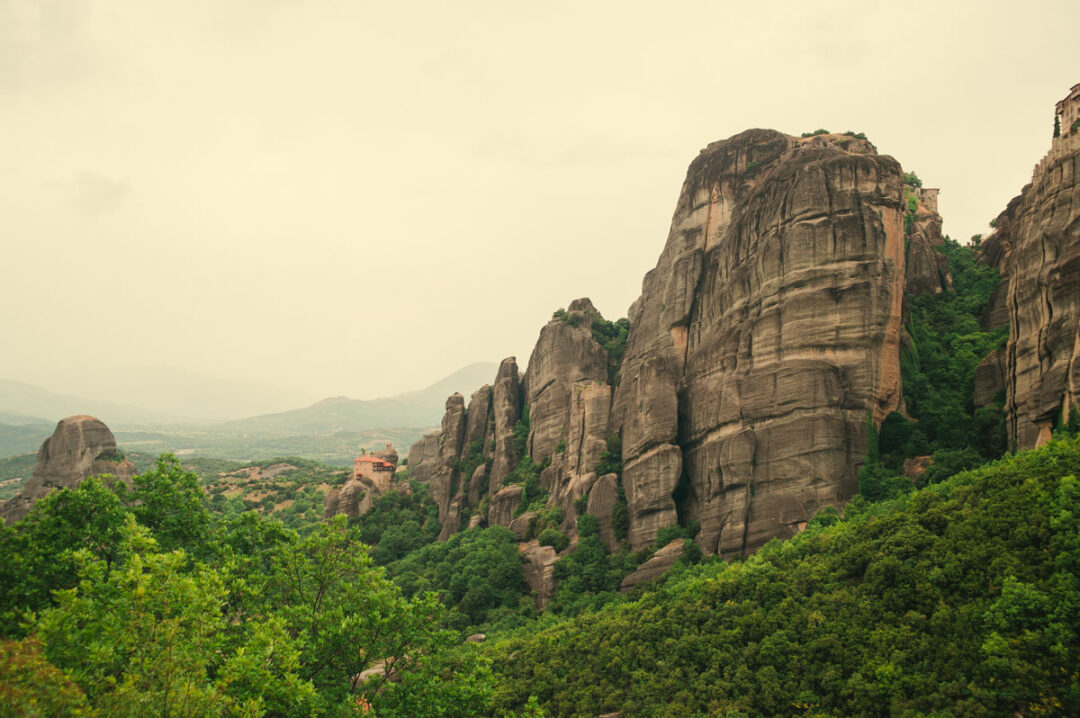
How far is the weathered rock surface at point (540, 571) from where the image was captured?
4550 cm

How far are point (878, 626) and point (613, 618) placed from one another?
15111 mm

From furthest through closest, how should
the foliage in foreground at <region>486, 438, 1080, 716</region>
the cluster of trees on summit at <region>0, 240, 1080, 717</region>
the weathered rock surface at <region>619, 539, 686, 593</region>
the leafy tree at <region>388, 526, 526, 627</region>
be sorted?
1. the leafy tree at <region>388, 526, 526, 627</region>
2. the weathered rock surface at <region>619, 539, 686, 593</region>
3. the foliage in foreground at <region>486, 438, 1080, 716</region>
4. the cluster of trees on summit at <region>0, 240, 1080, 717</region>

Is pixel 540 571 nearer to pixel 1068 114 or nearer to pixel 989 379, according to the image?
pixel 989 379

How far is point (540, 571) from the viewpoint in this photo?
46.8 m

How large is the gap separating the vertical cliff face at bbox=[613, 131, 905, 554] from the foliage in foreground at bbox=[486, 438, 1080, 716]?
531 cm

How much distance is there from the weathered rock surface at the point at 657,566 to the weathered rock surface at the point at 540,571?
22.0ft

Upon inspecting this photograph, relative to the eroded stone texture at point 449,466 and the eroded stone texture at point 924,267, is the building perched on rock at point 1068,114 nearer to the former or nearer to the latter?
the eroded stone texture at point 924,267

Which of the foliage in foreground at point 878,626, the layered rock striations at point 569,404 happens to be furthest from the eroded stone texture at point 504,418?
the foliage in foreground at point 878,626

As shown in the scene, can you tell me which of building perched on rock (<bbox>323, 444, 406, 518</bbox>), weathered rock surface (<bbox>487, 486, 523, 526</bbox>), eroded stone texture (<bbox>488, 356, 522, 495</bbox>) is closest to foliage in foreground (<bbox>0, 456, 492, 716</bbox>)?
weathered rock surface (<bbox>487, 486, 523, 526</bbox>)

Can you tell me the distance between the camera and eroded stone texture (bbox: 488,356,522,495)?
6275 cm

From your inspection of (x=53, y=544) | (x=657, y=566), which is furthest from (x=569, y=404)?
(x=53, y=544)

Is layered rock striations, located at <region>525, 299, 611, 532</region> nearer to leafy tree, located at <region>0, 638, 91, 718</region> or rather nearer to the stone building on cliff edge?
the stone building on cliff edge

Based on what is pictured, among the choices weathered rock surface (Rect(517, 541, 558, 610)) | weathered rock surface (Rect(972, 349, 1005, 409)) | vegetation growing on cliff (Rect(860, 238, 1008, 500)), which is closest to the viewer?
vegetation growing on cliff (Rect(860, 238, 1008, 500))

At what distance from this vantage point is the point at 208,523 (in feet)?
78.9
